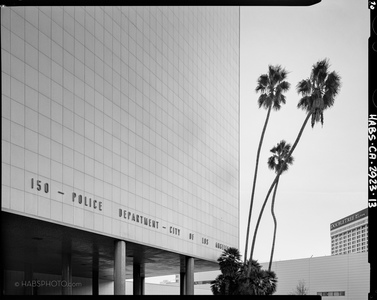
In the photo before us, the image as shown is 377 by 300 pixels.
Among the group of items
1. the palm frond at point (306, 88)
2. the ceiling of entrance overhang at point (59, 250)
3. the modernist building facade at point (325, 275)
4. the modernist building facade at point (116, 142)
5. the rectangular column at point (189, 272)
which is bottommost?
the modernist building facade at point (325, 275)

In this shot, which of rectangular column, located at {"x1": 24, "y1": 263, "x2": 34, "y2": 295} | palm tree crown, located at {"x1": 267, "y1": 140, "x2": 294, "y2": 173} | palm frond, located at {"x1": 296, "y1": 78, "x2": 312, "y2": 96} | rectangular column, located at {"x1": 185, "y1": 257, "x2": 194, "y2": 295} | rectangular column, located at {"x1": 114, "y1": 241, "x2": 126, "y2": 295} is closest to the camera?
rectangular column, located at {"x1": 114, "y1": 241, "x2": 126, "y2": 295}

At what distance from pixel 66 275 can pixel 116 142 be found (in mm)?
4194

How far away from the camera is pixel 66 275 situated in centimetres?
1883

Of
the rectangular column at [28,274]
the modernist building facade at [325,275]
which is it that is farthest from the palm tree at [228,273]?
the modernist building facade at [325,275]

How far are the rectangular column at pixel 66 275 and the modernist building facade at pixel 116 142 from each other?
2.4 inches

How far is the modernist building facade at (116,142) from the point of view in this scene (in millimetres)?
13961

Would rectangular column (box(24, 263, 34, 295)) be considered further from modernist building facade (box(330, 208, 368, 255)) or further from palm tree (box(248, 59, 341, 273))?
modernist building facade (box(330, 208, 368, 255))

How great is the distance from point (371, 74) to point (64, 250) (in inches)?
750

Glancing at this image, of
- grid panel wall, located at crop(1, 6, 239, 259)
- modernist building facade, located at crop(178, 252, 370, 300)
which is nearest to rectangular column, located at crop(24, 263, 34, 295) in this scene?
grid panel wall, located at crop(1, 6, 239, 259)

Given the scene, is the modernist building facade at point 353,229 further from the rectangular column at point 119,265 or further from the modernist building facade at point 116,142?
the rectangular column at point 119,265

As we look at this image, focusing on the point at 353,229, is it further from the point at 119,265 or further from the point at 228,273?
the point at 228,273

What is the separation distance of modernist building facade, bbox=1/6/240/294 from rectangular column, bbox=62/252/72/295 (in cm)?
6

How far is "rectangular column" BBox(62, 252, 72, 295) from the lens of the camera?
18.5 m

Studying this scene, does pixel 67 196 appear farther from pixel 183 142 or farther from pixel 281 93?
pixel 281 93
